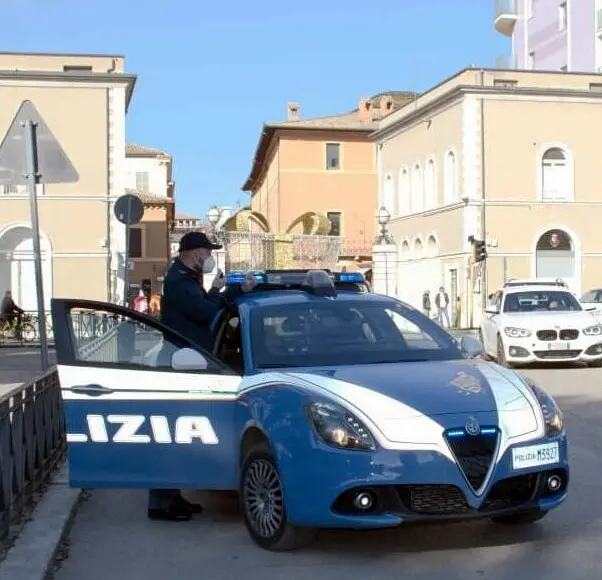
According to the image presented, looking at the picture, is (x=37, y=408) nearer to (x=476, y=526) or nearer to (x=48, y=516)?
(x=48, y=516)

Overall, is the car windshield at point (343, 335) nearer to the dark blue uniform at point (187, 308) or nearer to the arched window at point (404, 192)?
the dark blue uniform at point (187, 308)

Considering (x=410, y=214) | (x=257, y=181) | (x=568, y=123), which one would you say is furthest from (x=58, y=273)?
(x=257, y=181)

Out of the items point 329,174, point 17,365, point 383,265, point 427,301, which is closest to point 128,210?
point 17,365

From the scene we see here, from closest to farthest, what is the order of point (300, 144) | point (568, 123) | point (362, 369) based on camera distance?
point (362, 369), point (568, 123), point (300, 144)

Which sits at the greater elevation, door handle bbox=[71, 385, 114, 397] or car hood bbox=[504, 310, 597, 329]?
door handle bbox=[71, 385, 114, 397]

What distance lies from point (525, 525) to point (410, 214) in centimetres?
4602

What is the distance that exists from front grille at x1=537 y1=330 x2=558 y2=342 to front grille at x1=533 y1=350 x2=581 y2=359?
0.23 m

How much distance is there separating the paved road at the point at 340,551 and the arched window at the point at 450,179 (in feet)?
129

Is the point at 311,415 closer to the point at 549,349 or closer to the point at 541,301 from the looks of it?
the point at 549,349

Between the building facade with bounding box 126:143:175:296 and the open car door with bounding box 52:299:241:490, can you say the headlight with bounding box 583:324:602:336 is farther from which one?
the building facade with bounding box 126:143:175:296

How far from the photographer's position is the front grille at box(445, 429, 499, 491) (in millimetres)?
5625

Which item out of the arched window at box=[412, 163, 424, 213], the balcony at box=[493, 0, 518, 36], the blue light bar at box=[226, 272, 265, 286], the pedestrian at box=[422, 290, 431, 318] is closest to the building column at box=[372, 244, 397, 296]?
the pedestrian at box=[422, 290, 431, 318]

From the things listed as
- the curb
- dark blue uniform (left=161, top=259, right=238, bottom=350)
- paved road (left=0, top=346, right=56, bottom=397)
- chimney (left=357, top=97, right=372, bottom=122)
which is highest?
chimney (left=357, top=97, right=372, bottom=122)

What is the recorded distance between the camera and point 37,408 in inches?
311
